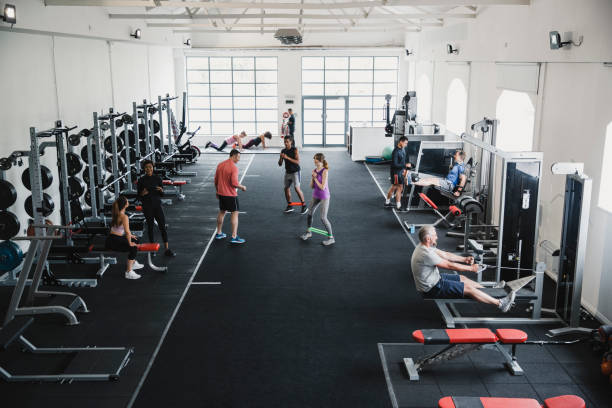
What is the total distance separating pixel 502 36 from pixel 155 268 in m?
6.84

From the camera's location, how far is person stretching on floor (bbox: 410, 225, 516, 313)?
19.5 feet

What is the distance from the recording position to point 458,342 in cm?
516

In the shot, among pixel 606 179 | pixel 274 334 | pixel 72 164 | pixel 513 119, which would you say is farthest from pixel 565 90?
pixel 72 164

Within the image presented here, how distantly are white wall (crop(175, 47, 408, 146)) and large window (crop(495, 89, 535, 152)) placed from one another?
951 centimetres

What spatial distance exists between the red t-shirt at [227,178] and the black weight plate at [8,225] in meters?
2.91

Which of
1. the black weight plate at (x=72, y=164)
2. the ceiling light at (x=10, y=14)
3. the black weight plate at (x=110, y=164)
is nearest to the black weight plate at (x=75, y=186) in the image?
the black weight plate at (x=72, y=164)

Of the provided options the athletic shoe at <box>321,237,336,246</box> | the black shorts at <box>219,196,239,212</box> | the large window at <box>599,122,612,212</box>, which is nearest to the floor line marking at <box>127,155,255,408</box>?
the black shorts at <box>219,196,239,212</box>

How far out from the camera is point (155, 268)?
7.89 metres

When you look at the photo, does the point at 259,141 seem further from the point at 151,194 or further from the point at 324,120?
the point at 151,194

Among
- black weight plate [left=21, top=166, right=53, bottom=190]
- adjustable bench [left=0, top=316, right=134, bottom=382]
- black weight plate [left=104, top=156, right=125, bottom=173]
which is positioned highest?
black weight plate [left=21, top=166, right=53, bottom=190]

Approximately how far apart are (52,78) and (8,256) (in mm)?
3898

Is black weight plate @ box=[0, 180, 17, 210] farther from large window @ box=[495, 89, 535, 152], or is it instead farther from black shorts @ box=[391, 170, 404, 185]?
large window @ box=[495, 89, 535, 152]

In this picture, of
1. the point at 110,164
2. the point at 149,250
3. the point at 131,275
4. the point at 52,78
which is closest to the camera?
the point at 149,250

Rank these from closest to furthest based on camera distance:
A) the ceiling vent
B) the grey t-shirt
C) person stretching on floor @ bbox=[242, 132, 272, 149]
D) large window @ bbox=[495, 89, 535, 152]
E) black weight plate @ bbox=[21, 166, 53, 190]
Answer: the grey t-shirt
black weight plate @ bbox=[21, 166, 53, 190]
large window @ bbox=[495, 89, 535, 152]
the ceiling vent
person stretching on floor @ bbox=[242, 132, 272, 149]
